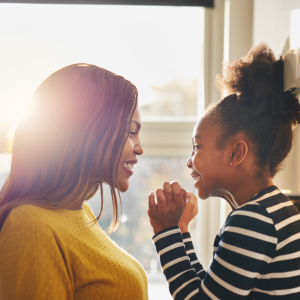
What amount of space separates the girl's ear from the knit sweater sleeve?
0.50m

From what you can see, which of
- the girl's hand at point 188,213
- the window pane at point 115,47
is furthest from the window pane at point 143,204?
the girl's hand at point 188,213

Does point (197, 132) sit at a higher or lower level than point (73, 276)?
higher

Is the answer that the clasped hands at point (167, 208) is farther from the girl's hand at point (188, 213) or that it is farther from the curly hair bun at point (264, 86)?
the curly hair bun at point (264, 86)

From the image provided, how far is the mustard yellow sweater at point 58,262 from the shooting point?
564mm

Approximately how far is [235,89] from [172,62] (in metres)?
0.75

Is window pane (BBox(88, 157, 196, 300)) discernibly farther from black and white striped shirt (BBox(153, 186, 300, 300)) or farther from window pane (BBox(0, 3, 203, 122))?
black and white striped shirt (BBox(153, 186, 300, 300))

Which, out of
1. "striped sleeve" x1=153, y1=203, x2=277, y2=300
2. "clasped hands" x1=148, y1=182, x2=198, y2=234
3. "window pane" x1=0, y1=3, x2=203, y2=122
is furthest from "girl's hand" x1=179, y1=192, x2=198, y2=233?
"window pane" x1=0, y1=3, x2=203, y2=122

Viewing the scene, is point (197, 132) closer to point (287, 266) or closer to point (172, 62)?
point (287, 266)

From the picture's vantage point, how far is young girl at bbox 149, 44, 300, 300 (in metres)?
0.68

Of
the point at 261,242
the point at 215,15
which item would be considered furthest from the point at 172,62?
the point at 261,242

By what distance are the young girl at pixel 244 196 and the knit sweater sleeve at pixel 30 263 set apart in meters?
0.29

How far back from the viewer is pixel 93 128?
711 millimetres

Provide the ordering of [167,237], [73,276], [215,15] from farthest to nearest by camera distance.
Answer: [215,15] → [167,237] → [73,276]

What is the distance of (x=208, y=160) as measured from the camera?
84 centimetres
